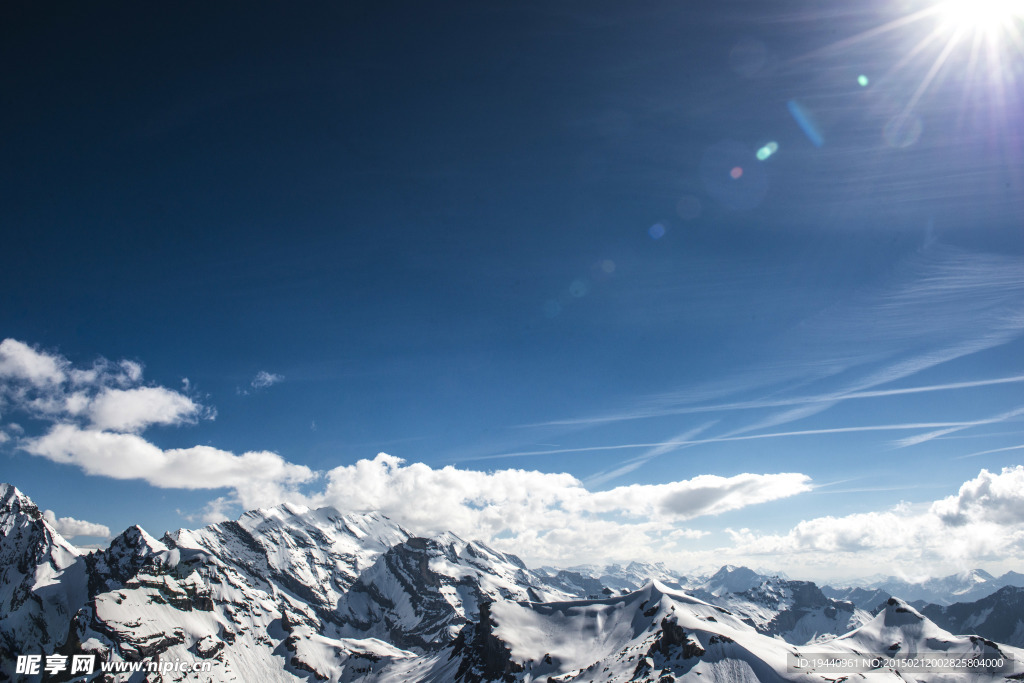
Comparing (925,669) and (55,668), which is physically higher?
(55,668)

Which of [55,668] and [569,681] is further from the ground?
[55,668]

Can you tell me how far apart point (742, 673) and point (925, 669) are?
92569 millimetres

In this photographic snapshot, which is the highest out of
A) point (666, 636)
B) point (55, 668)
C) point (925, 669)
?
point (55, 668)

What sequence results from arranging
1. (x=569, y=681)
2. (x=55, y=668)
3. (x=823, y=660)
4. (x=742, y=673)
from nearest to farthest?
(x=55, y=668)
(x=742, y=673)
(x=823, y=660)
(x=569, y=681)

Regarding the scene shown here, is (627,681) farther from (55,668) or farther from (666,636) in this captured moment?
(55,668)

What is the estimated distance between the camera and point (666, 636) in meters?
186

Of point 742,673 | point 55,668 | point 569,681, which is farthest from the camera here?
point 569,681

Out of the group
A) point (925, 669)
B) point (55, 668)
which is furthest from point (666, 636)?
point (55, 668)

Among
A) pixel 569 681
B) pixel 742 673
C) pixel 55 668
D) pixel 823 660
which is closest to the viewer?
pixel 55 668

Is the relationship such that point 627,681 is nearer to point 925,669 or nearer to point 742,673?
point 742,673

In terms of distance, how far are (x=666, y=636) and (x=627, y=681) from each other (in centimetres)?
2651

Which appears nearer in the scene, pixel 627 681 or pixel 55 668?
pixel 55 668

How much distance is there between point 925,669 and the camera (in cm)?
18888

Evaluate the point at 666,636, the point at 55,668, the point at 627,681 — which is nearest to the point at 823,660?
the point at 666,636
